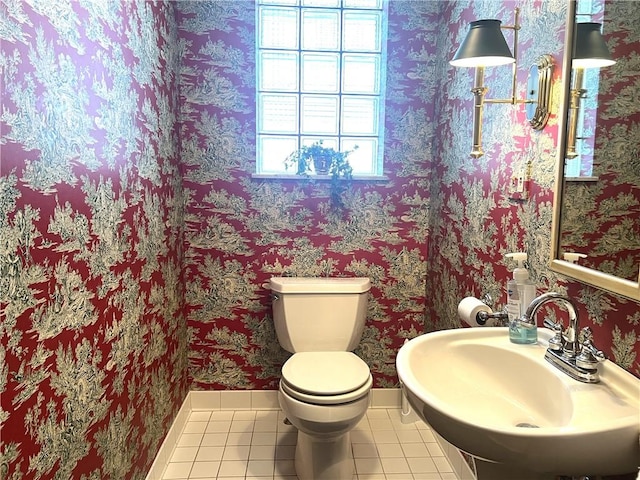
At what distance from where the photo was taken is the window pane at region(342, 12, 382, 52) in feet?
8.38

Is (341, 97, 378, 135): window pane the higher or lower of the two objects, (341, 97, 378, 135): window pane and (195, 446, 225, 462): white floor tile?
the higher

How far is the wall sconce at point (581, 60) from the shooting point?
1.16 metres

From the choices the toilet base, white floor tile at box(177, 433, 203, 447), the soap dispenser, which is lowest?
white floor tile at box(177, 433, 203, 447)

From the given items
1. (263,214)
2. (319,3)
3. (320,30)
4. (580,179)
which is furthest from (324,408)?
(319,3)

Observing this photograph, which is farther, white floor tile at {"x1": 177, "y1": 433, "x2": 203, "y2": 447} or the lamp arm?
white floor tile at {"x1": 177, "y1": 433, "x2": 203, "y2": 447}

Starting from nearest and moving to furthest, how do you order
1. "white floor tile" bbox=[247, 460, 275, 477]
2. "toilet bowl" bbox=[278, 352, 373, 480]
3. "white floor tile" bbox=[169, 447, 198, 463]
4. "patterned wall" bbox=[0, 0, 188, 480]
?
"patterned wall" bbox=[0, 0, 188, 480] → "toilet bowl" bbox=[278, 352, 373, 480] → "white floor tile" bbox=[247, 460, 275, 477] → "white floor tile" bbox=[169, 447, 198, 463]

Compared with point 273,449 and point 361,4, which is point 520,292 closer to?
point 273,449

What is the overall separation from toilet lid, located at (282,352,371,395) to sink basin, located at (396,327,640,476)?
639mm

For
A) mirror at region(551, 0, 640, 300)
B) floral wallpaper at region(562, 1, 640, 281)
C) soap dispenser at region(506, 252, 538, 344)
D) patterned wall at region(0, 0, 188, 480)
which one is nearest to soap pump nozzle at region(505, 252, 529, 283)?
A: soap dispenser at region(506, 252, 538, 344)

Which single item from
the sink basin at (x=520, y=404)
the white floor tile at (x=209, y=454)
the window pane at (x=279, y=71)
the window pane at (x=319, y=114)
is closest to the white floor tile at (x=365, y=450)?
the white floor tile at (x=209, y=454)

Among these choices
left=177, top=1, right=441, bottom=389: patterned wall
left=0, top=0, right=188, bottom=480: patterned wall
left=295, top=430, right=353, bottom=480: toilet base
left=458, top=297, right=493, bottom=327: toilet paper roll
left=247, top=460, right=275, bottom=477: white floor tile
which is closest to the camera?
left=0, top=0, right=188, bottom=480: patterned wall

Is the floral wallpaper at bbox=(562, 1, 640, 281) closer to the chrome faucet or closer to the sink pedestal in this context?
the chrome faucet

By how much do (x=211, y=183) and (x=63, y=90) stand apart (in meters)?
1.26

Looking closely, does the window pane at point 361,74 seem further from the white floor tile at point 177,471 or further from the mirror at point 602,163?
the white floor tile at point 177,471
